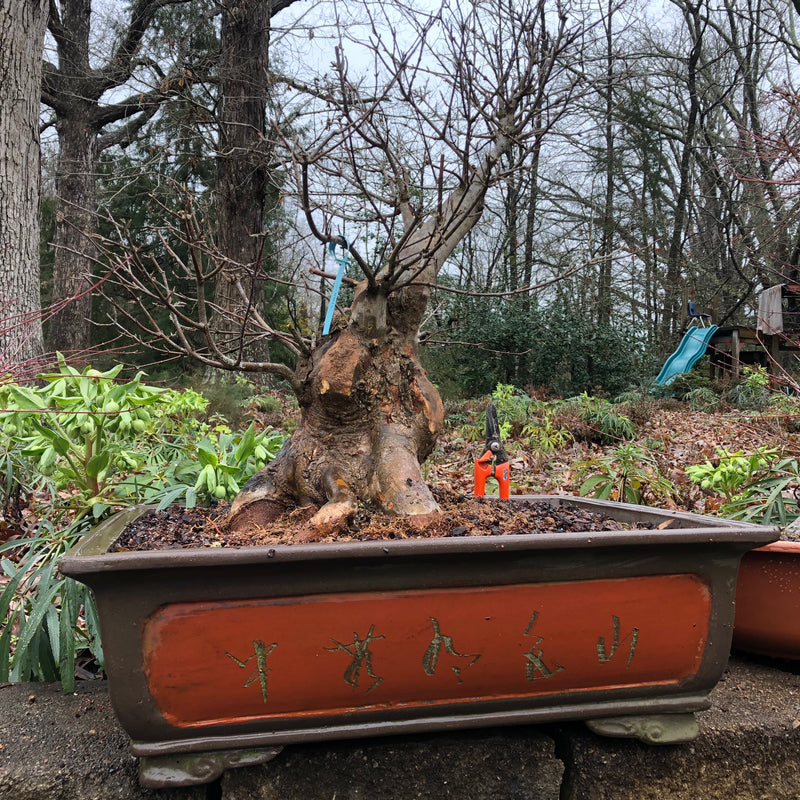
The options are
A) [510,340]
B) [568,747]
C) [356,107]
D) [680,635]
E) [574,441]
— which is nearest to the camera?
[680,635]

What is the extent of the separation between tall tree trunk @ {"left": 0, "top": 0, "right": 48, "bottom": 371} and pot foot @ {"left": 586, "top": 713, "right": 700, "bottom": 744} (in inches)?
170

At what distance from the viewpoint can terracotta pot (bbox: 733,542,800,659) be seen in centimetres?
155

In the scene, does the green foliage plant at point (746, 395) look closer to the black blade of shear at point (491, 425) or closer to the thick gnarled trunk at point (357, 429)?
the black blade of shear at point (491, 425)

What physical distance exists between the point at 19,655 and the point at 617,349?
9836 mm

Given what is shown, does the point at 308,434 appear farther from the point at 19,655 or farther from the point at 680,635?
the point at 680,635

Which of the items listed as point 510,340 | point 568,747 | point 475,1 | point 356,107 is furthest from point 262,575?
point 510,340

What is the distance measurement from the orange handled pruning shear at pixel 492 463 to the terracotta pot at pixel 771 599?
26.4 inches

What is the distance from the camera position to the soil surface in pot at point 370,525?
4.66ft

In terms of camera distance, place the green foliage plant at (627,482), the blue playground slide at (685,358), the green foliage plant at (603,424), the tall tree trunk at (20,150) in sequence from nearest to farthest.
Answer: the green foliage plant at (627,482) → the tall tree trunk at (20,150) → the green foliage plant at (603,424) → the blue playground slide at (685,358)

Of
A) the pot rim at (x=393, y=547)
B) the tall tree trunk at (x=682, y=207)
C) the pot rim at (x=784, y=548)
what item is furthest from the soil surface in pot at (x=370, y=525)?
the tall tree trunk at (x=682, y=207)


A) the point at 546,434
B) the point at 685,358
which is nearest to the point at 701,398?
the point at 685,358

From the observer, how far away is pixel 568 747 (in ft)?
4.65

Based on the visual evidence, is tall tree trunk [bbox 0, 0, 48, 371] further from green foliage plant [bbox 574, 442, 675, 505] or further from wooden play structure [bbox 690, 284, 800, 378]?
wooden play structure [bbox 690, 284, 800, 378]

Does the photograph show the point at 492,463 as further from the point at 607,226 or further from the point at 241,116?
the point at 607,226
